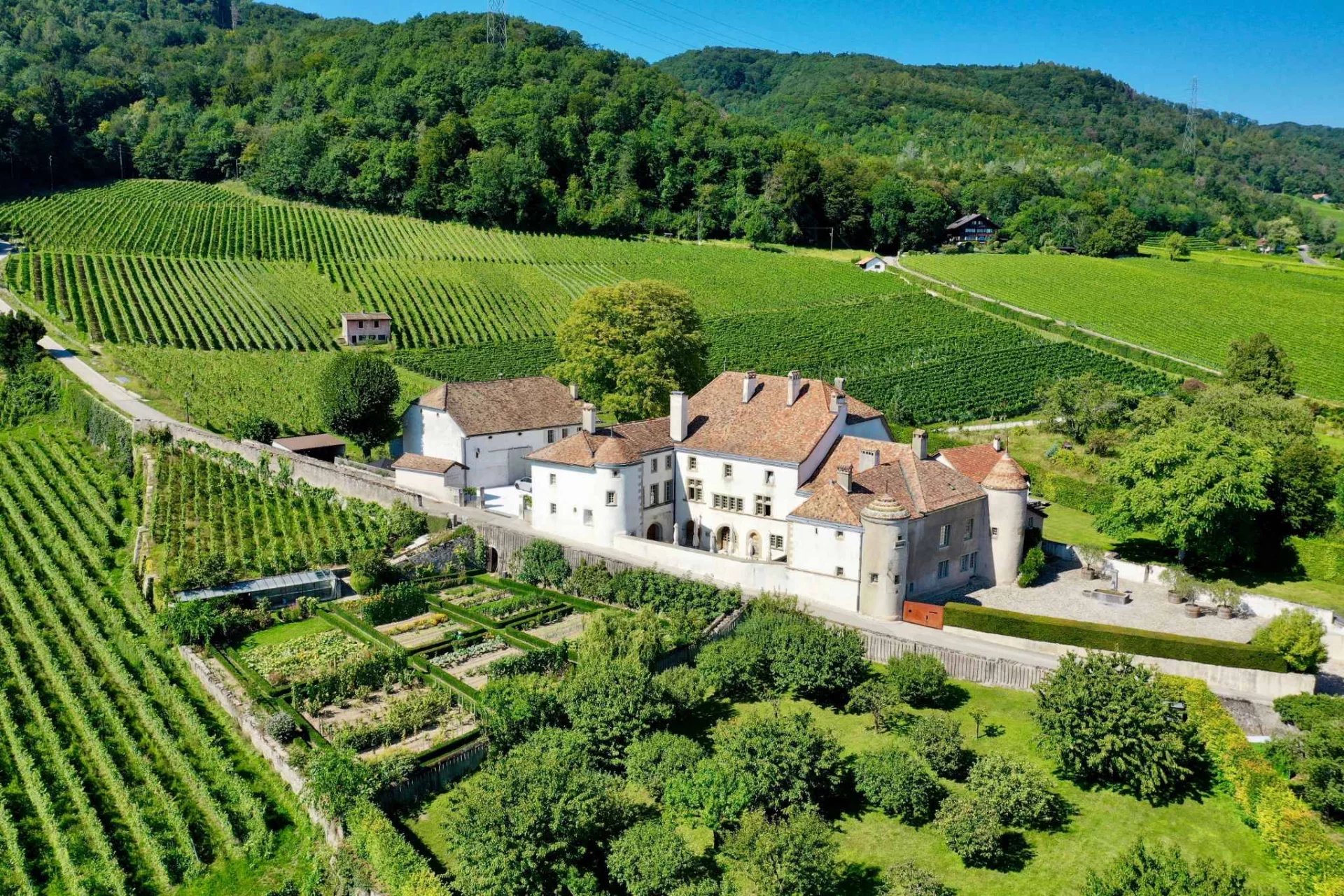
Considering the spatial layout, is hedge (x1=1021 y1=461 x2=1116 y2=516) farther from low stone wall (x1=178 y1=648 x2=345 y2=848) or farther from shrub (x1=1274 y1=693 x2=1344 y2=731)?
low stone wall (x1=178 y1=648 x2=345 y2=848)

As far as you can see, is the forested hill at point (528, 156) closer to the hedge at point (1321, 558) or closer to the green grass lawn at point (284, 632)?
the green grass lawn at point (284, 632)

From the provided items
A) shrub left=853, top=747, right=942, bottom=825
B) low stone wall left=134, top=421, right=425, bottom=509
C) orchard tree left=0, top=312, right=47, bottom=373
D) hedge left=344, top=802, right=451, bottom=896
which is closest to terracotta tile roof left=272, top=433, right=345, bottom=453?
low stone wall left=134, top=421, right=425, bottom=509

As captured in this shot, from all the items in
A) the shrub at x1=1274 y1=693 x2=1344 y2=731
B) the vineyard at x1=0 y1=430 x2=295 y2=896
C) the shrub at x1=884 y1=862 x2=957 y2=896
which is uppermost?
the shrub at x1=1274 y1=693 x2=1344 y2=731

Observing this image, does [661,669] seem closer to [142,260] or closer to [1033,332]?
[1033,332]

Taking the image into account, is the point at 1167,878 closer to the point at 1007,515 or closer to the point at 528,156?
the point at 1007,515

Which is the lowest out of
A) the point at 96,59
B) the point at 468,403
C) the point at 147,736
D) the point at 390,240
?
the point at 147,736

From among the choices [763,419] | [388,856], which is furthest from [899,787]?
[763,419]

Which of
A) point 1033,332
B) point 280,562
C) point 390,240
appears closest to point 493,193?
point 390,240
